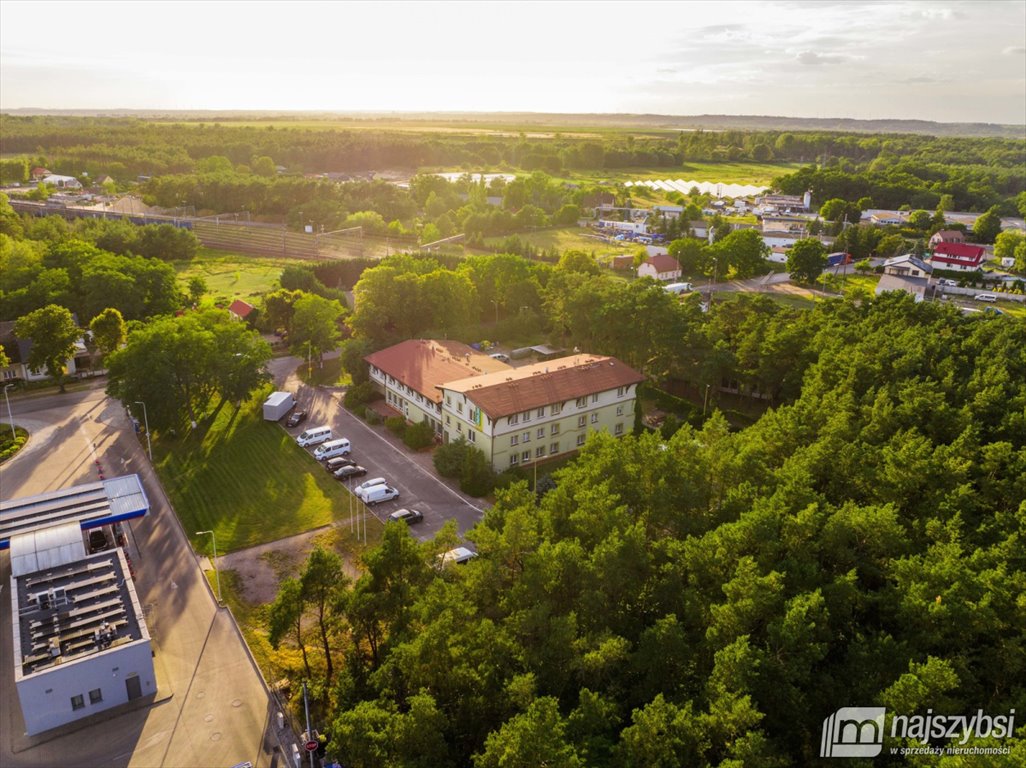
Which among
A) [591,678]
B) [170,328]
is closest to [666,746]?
[591,678]

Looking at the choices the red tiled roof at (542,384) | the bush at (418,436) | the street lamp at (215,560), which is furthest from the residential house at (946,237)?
the street lamp at (215,560)

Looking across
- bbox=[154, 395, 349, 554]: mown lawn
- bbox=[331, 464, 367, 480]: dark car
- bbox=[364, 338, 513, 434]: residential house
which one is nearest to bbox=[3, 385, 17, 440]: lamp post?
bbox=[154, 395, 349, 554]: mown lawn

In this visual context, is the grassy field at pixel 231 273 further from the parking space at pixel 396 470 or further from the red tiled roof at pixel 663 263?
the red tiled roof at pixel 663 263

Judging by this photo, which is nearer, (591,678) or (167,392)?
(591,678)

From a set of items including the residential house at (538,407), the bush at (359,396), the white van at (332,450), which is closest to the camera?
the residential house at (538,407)

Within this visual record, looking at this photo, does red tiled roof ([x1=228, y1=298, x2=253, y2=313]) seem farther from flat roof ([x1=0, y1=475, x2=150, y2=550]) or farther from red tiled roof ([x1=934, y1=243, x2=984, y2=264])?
red tiled roof ([x1=934, y1=243, x2=984, y2=264])

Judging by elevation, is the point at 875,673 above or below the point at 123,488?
above

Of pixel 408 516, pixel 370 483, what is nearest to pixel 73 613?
pixel 408 516

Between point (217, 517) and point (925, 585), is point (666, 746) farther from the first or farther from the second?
point (217, 517)
